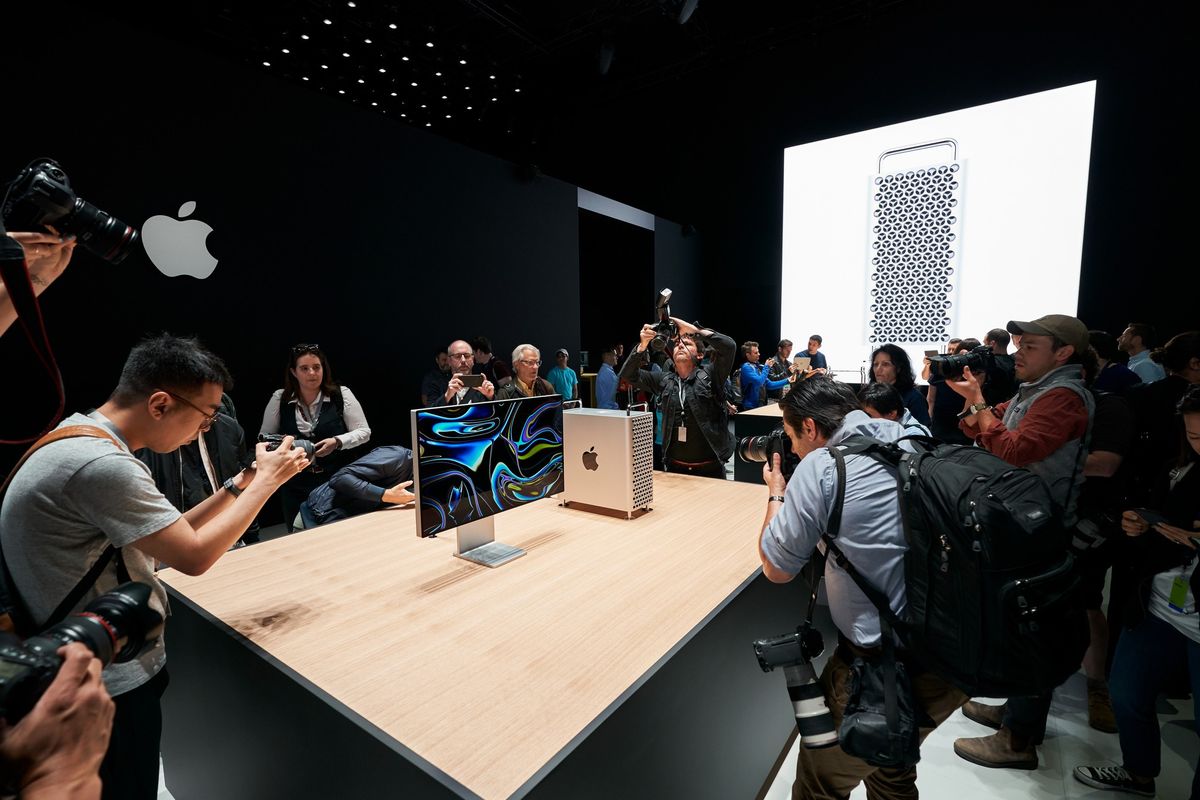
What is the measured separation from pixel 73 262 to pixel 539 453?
323cm

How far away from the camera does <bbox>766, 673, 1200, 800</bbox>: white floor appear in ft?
5.85

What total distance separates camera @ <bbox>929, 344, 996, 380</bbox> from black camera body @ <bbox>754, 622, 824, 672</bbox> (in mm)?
1421

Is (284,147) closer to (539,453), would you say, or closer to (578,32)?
(539,453)

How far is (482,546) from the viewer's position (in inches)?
66.5

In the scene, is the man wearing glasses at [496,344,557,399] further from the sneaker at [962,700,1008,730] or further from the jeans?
the jeans

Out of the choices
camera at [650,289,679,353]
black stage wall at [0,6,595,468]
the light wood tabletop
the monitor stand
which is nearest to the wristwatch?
the light wood tabletop

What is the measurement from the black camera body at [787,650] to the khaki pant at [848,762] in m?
0.11

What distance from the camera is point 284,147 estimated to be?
4.00 metres

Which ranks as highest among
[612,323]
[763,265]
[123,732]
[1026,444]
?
[763,265]

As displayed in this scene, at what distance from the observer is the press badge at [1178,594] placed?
1.50 m

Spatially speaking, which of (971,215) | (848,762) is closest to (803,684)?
(848,762)

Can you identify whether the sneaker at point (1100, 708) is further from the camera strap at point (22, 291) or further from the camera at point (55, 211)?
the camera at point (55, 211)

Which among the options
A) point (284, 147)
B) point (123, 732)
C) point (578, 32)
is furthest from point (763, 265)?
point (123, 732)

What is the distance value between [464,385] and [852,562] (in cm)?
152
